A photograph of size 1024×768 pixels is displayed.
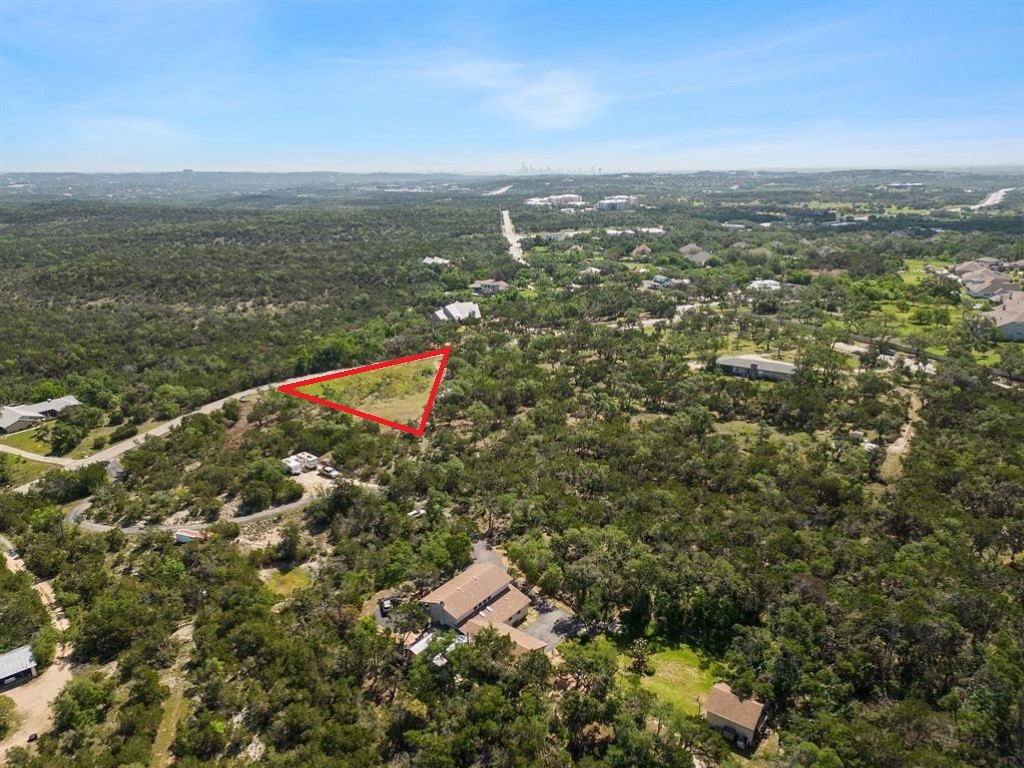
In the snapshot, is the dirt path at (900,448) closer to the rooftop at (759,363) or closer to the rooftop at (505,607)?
the rooftop at (759,363)

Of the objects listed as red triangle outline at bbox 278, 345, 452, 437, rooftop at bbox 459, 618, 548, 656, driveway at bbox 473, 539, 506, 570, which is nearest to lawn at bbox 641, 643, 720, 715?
rooftop at bbox 459, 618, 548, 656

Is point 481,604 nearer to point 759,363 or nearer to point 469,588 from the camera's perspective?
point 469,588

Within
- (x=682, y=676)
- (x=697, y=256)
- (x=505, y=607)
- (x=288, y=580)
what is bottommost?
(x=288, y=580)

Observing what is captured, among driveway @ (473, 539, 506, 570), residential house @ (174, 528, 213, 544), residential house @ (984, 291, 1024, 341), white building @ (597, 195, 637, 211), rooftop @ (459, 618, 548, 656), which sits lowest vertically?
driveway @ (473, 539, 506, 570)

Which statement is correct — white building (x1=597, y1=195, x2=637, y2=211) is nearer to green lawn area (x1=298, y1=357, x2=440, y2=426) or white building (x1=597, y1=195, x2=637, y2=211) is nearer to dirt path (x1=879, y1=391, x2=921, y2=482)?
green lawn area (x1=298, y1=357, x2=440, y2=426)

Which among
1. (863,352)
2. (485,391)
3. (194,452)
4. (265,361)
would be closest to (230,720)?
(194,452)

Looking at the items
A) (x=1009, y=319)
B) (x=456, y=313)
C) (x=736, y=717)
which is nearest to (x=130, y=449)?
(x=456, y=313)

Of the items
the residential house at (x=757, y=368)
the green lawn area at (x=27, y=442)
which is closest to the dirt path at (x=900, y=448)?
the residential house at (x=757, y=368)
